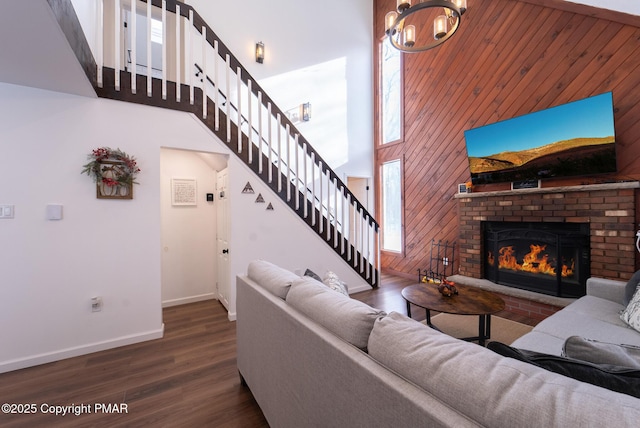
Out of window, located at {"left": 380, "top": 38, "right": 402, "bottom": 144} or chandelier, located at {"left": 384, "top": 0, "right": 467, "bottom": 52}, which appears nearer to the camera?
chandelier, located at {"left": 384, "top": 0, "right": 467, "bottom": 52}

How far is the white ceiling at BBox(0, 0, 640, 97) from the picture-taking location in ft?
4.78

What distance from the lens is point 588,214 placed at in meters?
3.08

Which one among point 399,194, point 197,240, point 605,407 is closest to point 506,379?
point 605,407

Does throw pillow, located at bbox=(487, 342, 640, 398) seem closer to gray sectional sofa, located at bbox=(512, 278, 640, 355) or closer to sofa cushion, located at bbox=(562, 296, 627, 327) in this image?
gray sectional sofa, located at bbox=(512, 278, 640, 355)

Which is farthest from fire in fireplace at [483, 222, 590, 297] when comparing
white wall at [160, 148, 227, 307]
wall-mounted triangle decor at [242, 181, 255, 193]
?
white wall at [160, 148, 227, 307]

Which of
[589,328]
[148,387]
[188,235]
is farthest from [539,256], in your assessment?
[188,235]

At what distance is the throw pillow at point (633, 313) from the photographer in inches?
74.4

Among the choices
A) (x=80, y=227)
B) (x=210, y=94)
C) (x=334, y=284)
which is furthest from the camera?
(x=210, y=94)

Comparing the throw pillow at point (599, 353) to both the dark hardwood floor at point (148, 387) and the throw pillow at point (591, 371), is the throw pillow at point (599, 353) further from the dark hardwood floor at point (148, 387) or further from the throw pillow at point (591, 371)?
the dark hardwood floor at point (148, 387)

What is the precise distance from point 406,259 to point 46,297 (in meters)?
5.03

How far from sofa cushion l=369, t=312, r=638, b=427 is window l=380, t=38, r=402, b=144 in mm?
5158

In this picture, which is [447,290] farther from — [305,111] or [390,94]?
[390,94]

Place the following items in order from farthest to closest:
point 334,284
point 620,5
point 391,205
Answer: point 391,205 → point 620,5 → point 334,284

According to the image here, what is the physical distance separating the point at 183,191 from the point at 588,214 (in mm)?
5009
